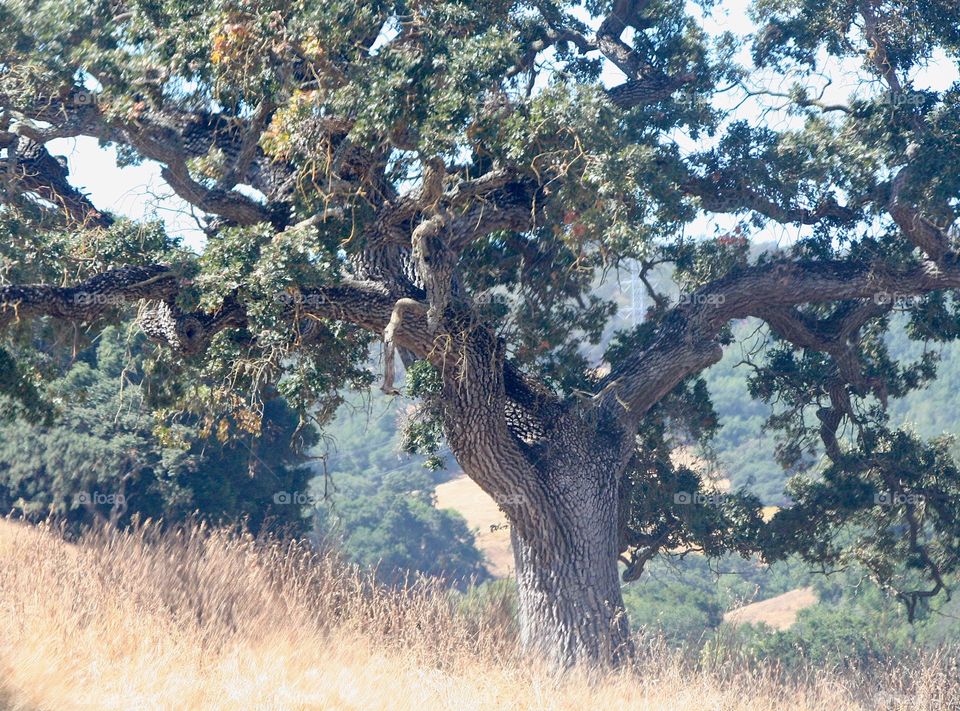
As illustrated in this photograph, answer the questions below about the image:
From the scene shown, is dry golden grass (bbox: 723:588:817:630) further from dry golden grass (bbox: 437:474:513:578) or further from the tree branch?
the tree branch

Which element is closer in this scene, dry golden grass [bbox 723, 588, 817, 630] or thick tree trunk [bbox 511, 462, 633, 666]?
thick tree trunk [bbox 511, 462, 633, 666]

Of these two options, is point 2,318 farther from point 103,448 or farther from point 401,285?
point 103,448

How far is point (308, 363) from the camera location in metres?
8.09

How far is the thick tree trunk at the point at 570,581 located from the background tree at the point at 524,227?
22 millimetres

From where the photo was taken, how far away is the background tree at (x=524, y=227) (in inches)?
307

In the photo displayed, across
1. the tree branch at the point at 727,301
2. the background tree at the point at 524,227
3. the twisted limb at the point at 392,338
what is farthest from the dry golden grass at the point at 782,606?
the twisted limb at the point at 392,338

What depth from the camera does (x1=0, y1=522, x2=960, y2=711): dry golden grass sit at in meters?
6.00

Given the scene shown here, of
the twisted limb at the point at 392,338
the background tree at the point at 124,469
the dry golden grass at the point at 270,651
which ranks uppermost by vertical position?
the twisted limb at the point at 392,338

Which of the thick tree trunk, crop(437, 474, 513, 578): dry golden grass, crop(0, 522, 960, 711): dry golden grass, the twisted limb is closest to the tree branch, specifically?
the thick tree trunk

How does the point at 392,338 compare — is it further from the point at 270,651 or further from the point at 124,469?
the point at 124,469

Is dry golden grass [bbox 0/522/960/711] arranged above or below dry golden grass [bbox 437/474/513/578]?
above

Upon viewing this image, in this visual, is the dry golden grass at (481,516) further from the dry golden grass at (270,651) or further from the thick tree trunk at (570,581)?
the dry golden grass at (270,651)

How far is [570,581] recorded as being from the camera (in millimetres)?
8828

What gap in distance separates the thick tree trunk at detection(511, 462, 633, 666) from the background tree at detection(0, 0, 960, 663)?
0.07 feet
